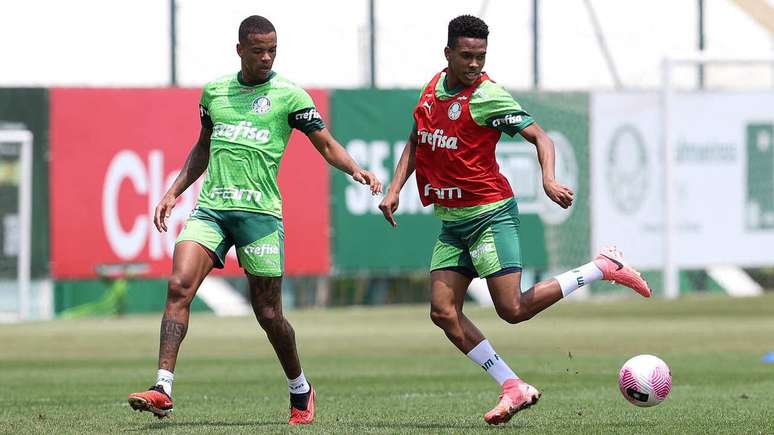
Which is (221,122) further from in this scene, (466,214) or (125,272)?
(125,272)

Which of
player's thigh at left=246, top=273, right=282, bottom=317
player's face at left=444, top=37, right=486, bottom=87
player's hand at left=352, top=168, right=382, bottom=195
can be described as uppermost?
player's face at left=444, top=37, right=486, bottom=87

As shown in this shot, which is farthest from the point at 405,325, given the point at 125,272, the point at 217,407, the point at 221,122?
the point at 221,122

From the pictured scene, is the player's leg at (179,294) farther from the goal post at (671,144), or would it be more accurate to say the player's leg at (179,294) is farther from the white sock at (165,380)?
the goal post at (671,144)

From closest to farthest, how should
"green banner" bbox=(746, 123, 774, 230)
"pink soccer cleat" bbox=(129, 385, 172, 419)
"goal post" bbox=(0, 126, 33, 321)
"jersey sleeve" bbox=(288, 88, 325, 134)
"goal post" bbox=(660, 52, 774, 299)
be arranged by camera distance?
"pink soccer cleat" bbox=(129, 385, 172, 419) → "jersey sleeve" bbox=(288, 88, 325, 134) → "goal post" bbox=(0, 126, 33, 321) → "goal post" bbox=(660, 52, 774, 299) → "green banner" bbox=(746, 123, 774, 230)

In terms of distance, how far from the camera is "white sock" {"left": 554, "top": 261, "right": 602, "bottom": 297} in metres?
9.71

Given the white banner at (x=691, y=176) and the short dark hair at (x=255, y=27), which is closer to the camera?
the short dark hair at (x=255, y=27)

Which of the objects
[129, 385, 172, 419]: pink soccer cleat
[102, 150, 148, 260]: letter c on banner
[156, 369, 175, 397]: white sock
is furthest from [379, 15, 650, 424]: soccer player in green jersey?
[102, 150, 148, 260]: letter c on banner

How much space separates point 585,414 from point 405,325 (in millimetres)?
12940

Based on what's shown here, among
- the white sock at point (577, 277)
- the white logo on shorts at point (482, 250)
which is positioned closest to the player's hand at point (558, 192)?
the white logo on shorts at point (482, 250)

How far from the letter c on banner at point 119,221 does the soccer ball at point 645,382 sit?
16.2m

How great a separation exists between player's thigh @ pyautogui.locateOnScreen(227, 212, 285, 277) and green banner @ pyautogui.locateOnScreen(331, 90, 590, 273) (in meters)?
16.3

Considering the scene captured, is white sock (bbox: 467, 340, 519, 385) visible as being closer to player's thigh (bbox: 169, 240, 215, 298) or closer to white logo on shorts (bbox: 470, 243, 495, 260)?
white logo on shorts (bbox: 470, 243, 495, 260)

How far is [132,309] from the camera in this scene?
25.1 meters

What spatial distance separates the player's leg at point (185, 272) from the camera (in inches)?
355
